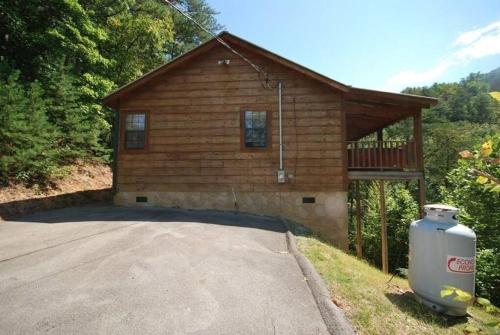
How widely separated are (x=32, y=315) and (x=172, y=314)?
1.47 meters

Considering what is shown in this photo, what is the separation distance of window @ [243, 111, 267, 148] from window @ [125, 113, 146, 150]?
3498mm

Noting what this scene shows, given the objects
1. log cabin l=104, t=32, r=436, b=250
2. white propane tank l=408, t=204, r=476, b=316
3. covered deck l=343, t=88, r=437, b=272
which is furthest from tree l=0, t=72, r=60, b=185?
white propane tank l=408, t=204, r=476, b=316

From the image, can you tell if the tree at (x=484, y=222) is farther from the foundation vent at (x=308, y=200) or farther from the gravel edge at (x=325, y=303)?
the gravel edge at (x=325, y=303)

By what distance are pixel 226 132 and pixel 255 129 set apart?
3.14 feet

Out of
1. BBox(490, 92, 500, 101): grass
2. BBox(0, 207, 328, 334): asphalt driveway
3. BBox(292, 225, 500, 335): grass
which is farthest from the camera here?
BBox(292, 225, 500, 335): grass

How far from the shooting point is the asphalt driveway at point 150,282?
3.54m

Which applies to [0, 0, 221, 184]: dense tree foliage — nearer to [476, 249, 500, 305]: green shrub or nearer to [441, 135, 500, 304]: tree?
[441, 135, 500, 304]: tree

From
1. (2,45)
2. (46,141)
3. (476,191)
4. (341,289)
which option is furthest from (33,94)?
(476,191)

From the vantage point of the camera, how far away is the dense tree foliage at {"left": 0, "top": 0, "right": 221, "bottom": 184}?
11122mm

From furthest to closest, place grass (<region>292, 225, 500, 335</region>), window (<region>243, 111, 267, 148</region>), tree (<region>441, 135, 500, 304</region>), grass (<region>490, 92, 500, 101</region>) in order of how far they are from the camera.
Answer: window (<region>243, 111, 267, 148</region>)
tree (<region>441, 135, 500, 304</region>)
grass (<region>292, 225, 500, 335</region>)
grass (<region>490, 92, 500, 101</region>)

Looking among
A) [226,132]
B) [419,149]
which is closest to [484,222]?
[419,149]

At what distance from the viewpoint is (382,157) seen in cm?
1080

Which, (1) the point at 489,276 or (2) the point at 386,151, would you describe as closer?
(2) the point at 386,151

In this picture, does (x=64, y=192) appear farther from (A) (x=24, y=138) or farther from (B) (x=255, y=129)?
(B) (x=255, y=129)
